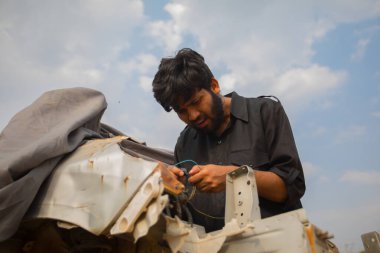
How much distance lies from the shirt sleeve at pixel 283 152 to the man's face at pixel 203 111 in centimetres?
33

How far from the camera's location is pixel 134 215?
131cm

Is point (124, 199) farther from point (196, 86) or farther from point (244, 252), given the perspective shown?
point (196, 86)

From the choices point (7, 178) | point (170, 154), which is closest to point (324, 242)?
point (7, 178)

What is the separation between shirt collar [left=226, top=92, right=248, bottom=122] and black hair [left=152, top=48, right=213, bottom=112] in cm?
21

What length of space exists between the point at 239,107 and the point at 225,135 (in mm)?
221

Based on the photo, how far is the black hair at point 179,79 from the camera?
2.45 m

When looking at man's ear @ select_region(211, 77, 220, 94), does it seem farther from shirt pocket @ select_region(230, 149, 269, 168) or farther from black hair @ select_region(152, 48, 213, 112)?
shirt pocket @ select_region(230, 149, 269, 168)

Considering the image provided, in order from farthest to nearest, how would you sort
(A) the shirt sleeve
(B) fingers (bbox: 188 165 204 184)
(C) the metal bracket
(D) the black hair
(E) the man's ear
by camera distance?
1. (E) the man's ear
2. (D) the black hair
3. (A) the shirt sleeve
4. (B) fingers (bbox: 188 165 204 184)
5. (C) the metal bracket

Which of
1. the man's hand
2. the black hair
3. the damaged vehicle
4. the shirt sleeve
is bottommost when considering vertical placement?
the damaged vehicle

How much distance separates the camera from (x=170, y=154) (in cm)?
299

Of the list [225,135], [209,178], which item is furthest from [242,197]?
[225,135]

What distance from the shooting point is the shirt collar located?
2.47 metres

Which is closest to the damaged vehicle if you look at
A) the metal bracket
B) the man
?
the metal bracket

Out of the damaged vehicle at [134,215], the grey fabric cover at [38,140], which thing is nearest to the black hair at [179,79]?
the grey fabric cover at [38,140]
